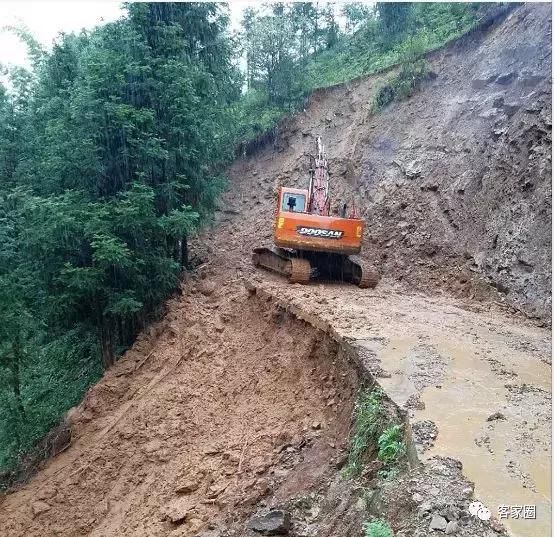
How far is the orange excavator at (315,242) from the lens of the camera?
12359 mm

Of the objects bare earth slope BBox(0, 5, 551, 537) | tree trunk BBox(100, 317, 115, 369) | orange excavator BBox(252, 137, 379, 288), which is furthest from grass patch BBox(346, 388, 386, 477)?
tree trunk BBox(100, 317, 115, 369)

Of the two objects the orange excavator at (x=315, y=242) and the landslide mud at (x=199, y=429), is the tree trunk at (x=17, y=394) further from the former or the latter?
the orange excavator at (x=315, y=242)

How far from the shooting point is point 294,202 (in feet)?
43.9

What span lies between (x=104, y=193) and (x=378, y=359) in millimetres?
7615

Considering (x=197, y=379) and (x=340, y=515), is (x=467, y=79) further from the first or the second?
(x=340, y=515)

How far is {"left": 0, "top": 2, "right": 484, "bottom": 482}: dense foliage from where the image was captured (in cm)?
1146

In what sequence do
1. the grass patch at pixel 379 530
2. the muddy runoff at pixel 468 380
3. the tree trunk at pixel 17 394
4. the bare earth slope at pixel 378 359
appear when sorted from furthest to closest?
the tree trunk at pixel 17 394 → the bare earth slope at pixel 378 359 → the muddy runoff at pixel 468 380 → the grass patch at pixel 379 530

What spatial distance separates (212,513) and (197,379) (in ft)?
12.1

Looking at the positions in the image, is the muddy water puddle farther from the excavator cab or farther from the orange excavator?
the excavator cab

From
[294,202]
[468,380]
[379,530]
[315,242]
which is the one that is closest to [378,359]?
[468,380]

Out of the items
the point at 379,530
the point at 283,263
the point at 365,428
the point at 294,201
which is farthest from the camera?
the point at 294,201

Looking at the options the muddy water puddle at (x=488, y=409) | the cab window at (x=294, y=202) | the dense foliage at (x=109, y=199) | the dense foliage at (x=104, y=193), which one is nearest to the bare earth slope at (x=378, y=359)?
the muddy water puddle at (x=488, y=409)

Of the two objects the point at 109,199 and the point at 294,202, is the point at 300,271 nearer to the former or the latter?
the point at 294,202

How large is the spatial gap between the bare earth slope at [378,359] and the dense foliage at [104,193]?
4.80ft
